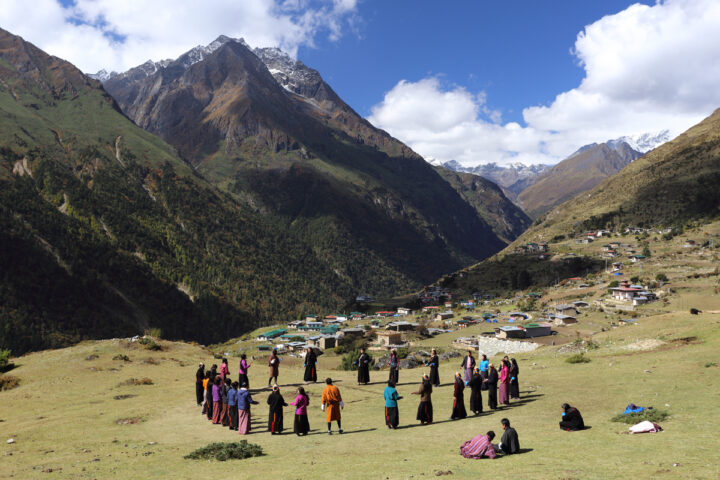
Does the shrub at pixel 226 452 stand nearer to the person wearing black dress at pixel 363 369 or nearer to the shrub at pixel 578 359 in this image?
the person wearing black dress at pixel 363 369

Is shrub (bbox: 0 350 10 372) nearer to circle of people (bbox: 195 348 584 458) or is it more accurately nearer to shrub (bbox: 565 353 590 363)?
circle of people (bbox: 195 348 584 458)

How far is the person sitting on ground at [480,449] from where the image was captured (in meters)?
13.6

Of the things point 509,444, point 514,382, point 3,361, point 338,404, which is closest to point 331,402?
point 338,404

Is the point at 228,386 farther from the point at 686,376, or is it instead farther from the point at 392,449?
the point at 686,376

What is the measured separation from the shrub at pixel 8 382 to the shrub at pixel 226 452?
22.3 meters

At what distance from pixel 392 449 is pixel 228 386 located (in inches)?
357

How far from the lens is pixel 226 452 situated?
1545cm

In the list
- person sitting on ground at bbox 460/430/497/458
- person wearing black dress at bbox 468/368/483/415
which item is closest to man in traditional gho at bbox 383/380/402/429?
person wearing black dress at bbox 468/368/483/415

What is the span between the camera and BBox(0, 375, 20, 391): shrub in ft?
99.2

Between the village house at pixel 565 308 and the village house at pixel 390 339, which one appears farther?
the village house at pixel 565 308

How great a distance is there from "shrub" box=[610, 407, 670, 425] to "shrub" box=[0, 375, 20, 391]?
34.6 metres

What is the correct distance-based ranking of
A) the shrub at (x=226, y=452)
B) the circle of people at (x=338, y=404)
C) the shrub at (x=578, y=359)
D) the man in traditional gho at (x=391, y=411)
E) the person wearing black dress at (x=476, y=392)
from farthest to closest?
the shrub at (x=578, y=359) < the person wearing black dress at (x=476, y=392) < the man in traditional gho at (x=391, y=411) < the circle of people at (x=338, y=404) < the shrub at (x=226, y=452)

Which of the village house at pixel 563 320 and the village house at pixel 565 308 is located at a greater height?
the village house at pixel 565 308

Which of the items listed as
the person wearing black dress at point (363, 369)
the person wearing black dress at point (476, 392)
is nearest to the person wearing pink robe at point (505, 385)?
the person wearing black dress at point (476, 392)
